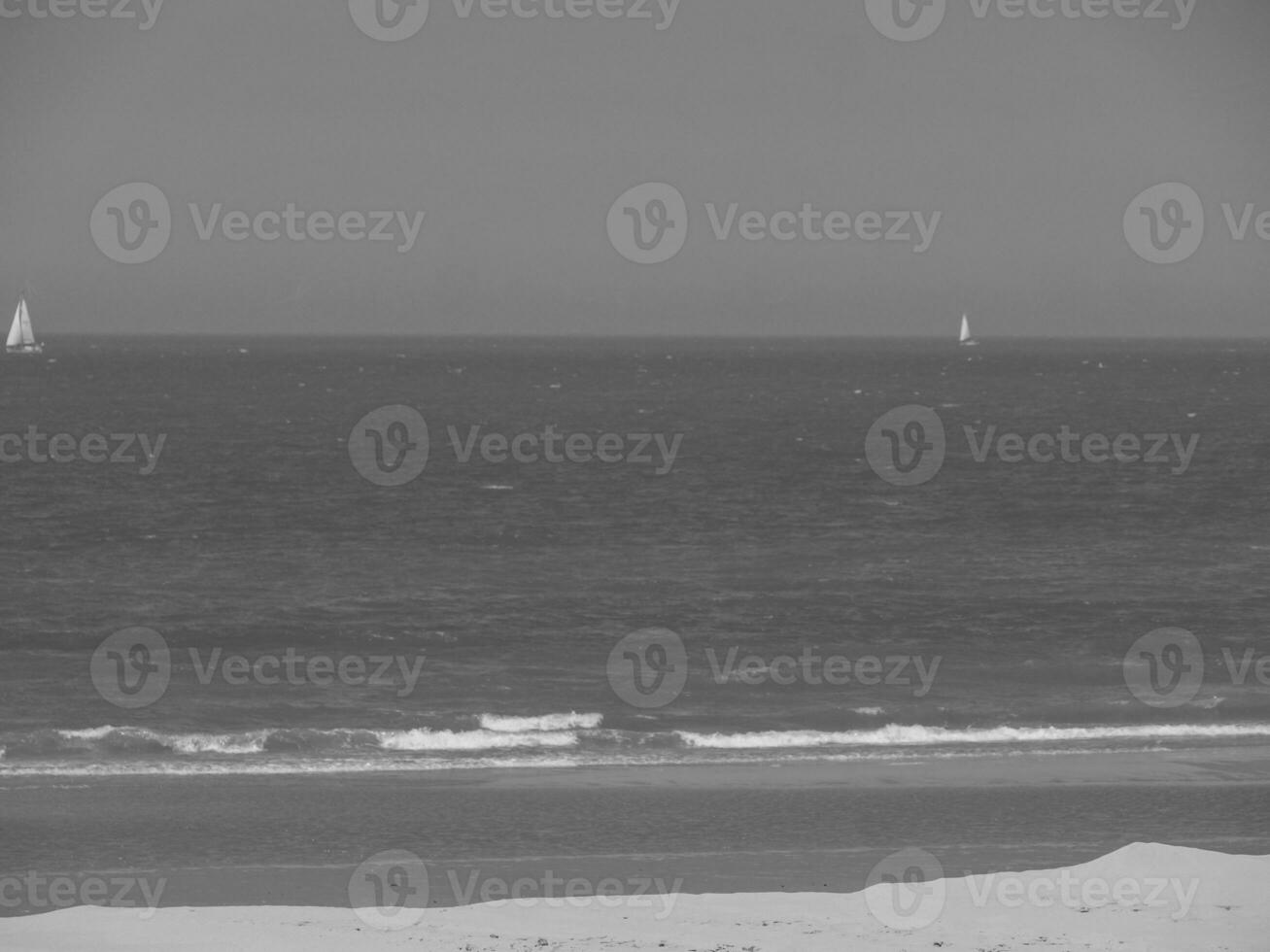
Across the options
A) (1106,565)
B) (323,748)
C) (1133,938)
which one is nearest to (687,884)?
(1133,938)

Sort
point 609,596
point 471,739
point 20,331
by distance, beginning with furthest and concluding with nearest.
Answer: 1. point 20,331
2. point 609,596
3. point 471,739

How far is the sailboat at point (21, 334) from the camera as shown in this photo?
623 ft

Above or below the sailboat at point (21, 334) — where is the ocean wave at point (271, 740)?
below

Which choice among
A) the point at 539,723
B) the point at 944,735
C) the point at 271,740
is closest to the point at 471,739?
the point at 539,723

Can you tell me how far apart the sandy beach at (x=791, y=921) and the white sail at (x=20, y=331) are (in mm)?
188493

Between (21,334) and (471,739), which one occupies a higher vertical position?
(21,334)

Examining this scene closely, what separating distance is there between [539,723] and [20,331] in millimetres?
184814

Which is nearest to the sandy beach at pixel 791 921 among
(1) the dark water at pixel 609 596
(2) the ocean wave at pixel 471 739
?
(1) the dark water at pixel 609 596

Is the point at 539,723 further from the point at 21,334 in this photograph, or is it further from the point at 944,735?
the point at 21,334

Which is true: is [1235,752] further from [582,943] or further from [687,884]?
[582,943]

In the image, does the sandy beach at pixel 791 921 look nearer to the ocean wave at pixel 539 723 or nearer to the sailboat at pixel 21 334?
the ocean wave at pixel 539 723

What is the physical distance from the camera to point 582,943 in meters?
14.6

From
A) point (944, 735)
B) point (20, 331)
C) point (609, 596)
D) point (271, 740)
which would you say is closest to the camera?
point (271, 740)

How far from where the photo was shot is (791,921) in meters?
15.2
